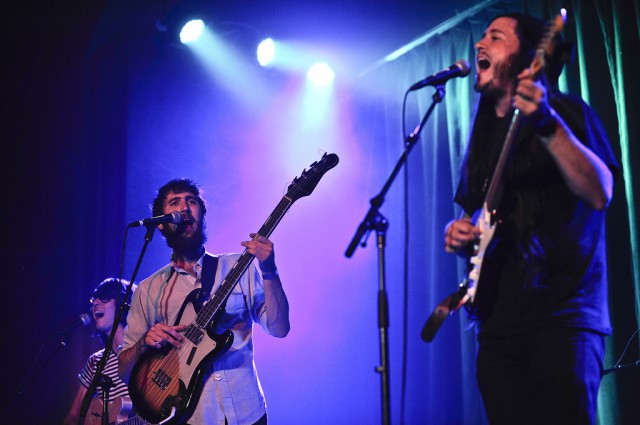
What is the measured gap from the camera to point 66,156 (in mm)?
5453

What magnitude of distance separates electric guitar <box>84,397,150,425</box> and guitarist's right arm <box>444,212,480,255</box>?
292cm

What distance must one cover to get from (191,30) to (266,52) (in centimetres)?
85

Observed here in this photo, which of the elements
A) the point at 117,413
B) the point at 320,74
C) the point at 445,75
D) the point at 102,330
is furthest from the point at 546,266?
the point at 320,74

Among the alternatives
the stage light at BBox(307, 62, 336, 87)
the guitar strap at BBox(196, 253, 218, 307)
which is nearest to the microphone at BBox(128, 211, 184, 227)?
the guitar strap at BBox(196, 253, 218, 307)

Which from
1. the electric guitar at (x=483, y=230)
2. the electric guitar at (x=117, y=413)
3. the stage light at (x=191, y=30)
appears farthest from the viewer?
the stage light at (x=191, y=30)

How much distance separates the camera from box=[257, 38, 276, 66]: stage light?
6.37 metres

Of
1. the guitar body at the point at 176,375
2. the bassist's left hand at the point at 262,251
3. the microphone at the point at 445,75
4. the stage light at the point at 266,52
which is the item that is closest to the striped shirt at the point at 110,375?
the guitar body at the point at 176,375

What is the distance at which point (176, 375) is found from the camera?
10.3 feet

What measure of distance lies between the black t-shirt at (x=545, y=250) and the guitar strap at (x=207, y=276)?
1.83 metres

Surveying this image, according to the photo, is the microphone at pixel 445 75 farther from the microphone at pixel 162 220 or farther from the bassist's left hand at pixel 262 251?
the microphone at pixel 162 220

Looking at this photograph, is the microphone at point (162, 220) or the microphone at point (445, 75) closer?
the microphone at point (445, 75)

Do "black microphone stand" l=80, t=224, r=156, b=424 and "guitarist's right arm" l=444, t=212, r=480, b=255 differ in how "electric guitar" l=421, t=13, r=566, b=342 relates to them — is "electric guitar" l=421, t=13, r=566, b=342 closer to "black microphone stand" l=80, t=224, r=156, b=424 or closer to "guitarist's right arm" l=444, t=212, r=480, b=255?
"guitarist's right arm" l=444, t=212, r=480, b=255

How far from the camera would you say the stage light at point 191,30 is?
6020 millimetres

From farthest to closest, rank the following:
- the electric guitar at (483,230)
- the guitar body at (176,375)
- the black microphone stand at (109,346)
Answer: the black microphone stand at (109,346), the guitar body at (176,375), the electric guitar at (483,230)
